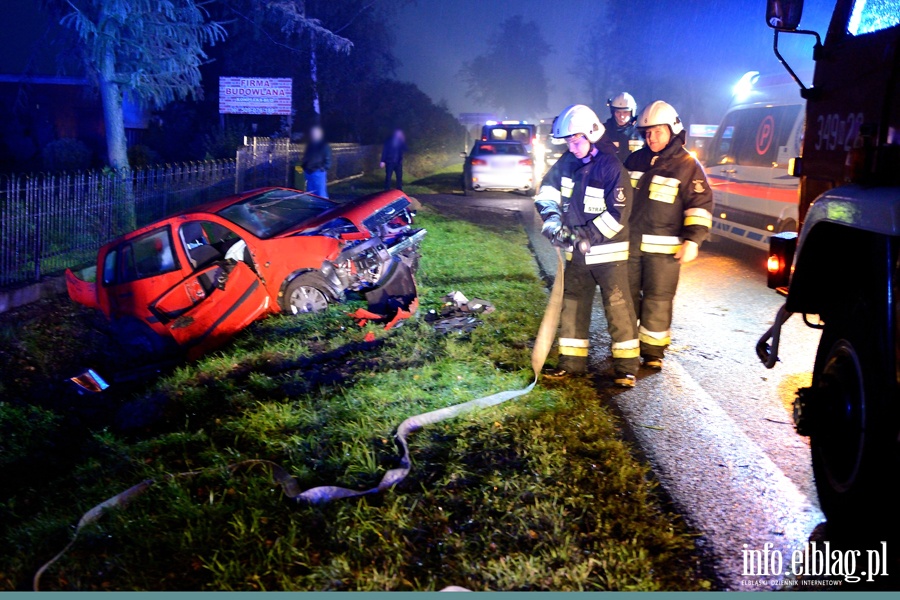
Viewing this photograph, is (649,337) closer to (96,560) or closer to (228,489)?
(228,489)

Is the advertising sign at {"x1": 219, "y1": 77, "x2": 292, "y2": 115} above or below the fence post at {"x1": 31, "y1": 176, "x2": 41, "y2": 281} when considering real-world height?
above

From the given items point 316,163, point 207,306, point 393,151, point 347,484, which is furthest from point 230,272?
point 393,151

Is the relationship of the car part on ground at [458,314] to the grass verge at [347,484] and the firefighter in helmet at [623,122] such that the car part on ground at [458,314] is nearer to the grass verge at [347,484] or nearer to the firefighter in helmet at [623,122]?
the grass verge at [347,484]

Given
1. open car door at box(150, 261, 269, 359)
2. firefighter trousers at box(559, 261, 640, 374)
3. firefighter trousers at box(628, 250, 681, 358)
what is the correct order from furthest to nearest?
open car door at box(150, 261, 269, 359) < firefighter trousers at box(628, 250, 681, 358) < firefighter trousers at box(559, 261, 640, 374)

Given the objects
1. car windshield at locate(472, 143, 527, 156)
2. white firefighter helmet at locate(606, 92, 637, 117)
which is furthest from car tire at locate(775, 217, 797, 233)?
car windshield at locate(472, 143, 527, 156)

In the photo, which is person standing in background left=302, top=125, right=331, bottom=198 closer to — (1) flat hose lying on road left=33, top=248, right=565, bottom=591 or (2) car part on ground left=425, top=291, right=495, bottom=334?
(2) car part on ground left=425, top=291, right=495, bottom=334

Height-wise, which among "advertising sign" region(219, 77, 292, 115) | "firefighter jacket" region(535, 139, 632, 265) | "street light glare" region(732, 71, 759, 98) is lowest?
"firefighter jacket" region(535, 139, 632, 265)

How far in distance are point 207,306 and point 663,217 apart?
416cm

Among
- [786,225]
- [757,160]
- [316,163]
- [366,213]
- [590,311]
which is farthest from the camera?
[316,163]

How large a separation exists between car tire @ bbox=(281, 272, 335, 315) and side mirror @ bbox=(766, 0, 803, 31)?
4.62 metres

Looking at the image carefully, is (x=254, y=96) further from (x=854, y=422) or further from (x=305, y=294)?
(x=854, y=422)

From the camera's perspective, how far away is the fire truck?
2.69m

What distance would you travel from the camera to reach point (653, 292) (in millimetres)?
5562

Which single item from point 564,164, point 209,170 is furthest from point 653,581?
point 209,170
